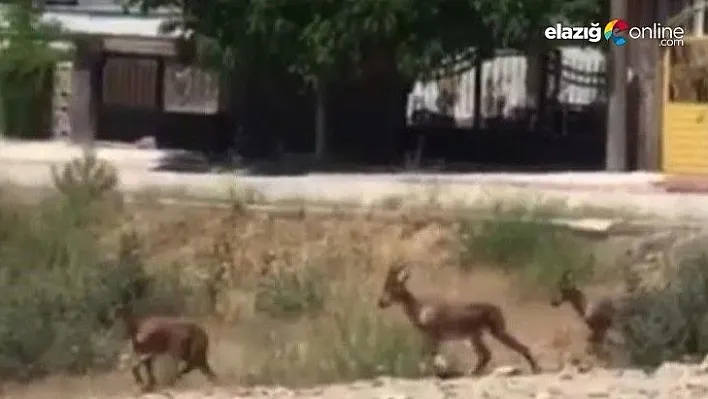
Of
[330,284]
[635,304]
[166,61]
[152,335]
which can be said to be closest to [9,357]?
[152,335]

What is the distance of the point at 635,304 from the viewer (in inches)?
281

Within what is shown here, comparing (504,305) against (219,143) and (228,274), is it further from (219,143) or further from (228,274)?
(219,143)

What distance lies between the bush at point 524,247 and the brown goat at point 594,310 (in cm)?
34

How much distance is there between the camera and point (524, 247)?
7.90 metres

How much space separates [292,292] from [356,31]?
138 inches

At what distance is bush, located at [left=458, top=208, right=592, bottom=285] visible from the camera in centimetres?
770

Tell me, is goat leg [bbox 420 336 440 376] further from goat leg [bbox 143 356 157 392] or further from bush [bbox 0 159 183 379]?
bush [bbox 0 159 183 379]

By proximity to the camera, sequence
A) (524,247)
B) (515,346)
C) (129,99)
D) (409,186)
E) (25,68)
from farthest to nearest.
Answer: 1. (129,99)
2. (25,68)
3. (409,186)
4. (524,247)
5. (515,346)

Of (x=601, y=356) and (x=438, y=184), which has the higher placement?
(x=438, y=184)

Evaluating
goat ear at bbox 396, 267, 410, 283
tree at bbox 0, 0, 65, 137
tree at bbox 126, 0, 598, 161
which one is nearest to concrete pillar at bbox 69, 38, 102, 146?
tree at bbox 0, 0, 65, 137

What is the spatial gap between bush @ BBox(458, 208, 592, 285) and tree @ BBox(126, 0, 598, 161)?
282cm

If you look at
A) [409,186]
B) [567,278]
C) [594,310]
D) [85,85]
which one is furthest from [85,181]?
[85,85]

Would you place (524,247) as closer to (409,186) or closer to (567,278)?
(567,278)

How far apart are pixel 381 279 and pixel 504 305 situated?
598mm
